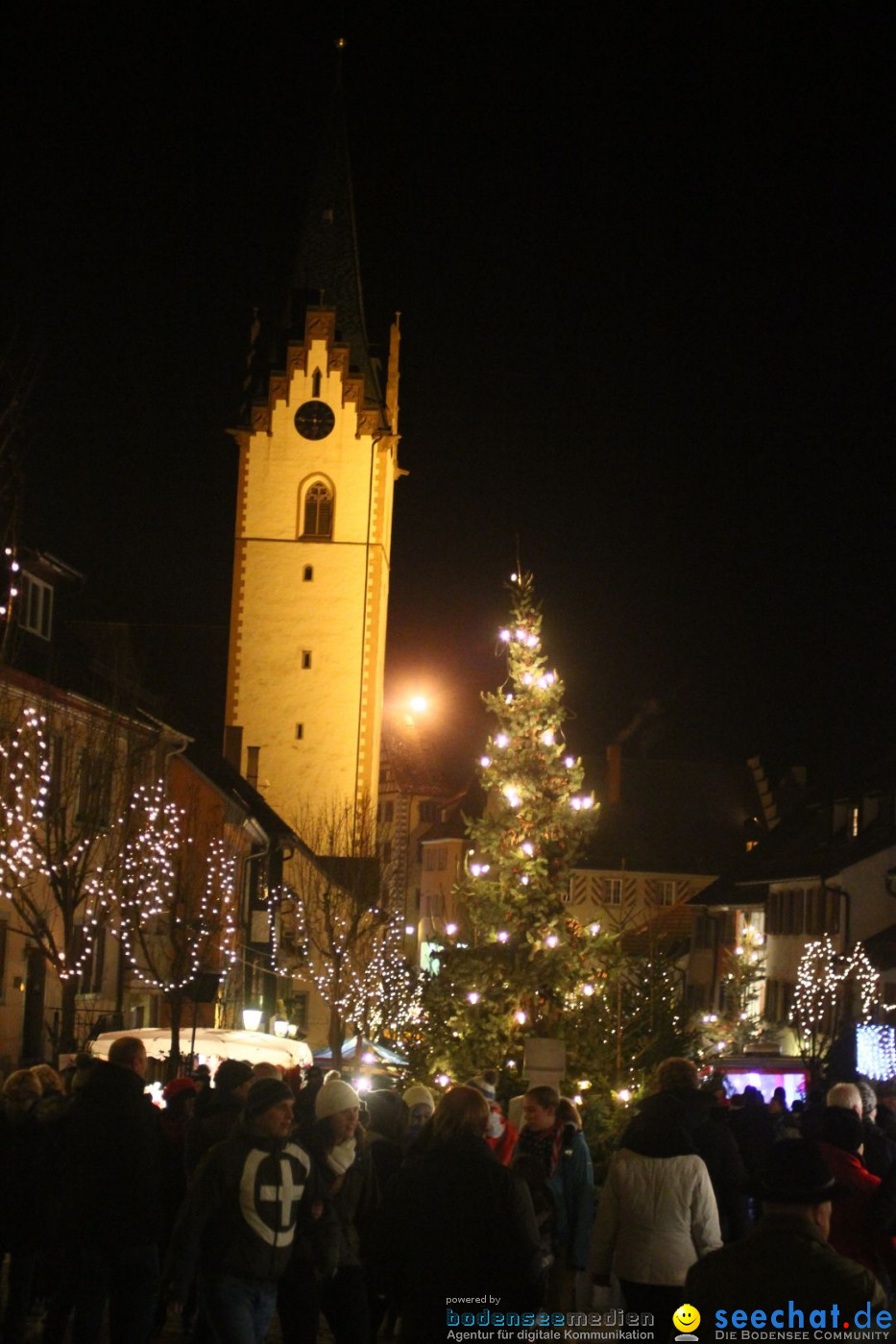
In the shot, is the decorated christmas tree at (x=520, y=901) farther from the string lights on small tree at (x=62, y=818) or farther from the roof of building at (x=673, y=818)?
the roof of building at (x=673, y=818)

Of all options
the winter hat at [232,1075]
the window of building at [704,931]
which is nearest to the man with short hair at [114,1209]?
the winter hat at [232,1075]

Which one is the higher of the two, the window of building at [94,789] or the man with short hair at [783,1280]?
the window of building at [94,789]

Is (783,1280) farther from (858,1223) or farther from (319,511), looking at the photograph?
(319,511)

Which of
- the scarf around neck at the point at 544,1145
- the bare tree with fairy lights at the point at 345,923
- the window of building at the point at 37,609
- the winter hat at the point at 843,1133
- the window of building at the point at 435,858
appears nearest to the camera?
the winter hat at the point at 843,1133

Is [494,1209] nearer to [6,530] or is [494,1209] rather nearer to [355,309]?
[6,530]

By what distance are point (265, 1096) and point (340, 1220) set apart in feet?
4.34

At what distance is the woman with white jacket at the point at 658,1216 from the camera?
331 inches

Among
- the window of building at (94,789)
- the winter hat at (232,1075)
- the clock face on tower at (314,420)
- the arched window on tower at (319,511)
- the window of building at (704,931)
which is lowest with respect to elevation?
the winter hat at (232,1075)

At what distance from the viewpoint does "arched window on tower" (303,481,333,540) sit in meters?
64.9

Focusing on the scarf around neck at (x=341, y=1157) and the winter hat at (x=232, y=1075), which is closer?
the scarf around neck at (x=341, y=1157)

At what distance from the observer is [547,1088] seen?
35.2 ft

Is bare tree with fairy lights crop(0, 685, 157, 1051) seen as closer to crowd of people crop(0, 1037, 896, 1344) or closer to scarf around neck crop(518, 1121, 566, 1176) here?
crowd of people crop(0, 1037, 896, 1344)

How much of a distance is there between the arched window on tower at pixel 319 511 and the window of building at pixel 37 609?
1120 inches

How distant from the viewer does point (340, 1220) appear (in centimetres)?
927
